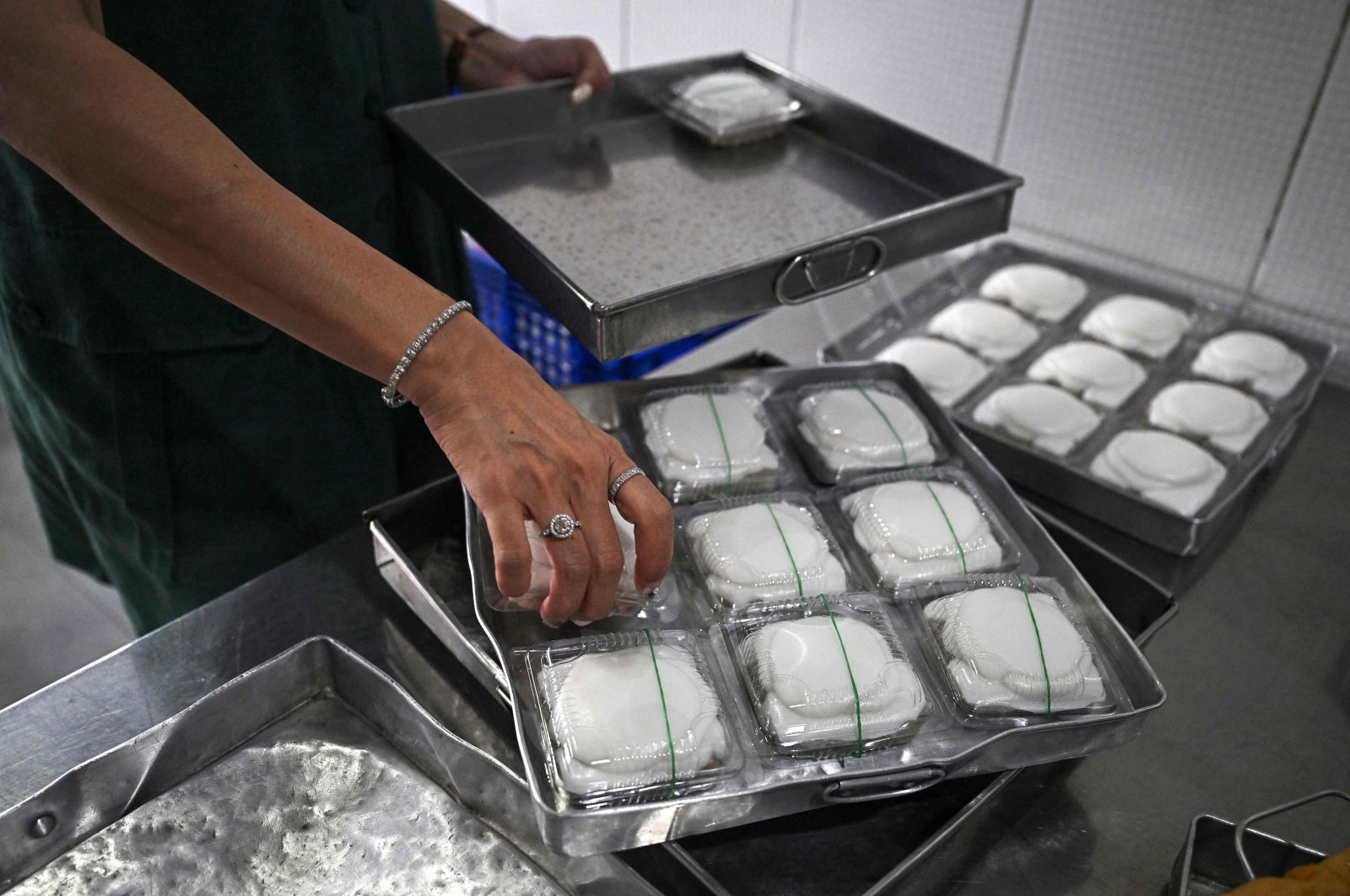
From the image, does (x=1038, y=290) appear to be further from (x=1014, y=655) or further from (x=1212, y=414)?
(x=1014, y=655)

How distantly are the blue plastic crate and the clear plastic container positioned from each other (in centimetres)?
54

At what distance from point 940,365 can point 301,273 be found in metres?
0.93

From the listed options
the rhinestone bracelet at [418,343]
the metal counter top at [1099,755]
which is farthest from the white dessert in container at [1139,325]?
the rhinestone bracelet at [418,343]

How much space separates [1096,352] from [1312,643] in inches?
19.1

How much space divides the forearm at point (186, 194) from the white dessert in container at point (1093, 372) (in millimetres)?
937

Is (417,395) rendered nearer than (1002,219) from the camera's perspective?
Yes

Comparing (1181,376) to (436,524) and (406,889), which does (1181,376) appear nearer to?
(436,524)

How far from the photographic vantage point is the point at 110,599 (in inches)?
95.5

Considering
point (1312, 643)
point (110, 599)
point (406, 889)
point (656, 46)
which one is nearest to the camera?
point (406, 889)

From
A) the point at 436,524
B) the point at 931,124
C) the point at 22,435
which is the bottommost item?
the point at 22,435

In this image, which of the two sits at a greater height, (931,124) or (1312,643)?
(931,124)

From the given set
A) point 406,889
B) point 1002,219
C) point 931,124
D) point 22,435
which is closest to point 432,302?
point 406,889

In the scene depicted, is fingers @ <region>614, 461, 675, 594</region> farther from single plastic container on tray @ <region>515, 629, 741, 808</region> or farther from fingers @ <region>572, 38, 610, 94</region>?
fingers @ <region>572, 38, 610, 94</region>

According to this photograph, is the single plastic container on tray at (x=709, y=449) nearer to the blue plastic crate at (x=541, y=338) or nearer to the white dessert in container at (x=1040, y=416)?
the white dessert in container at (x=1040, y=416)
